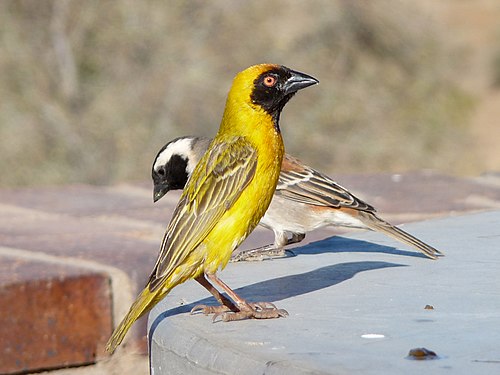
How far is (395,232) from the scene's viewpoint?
3.29m

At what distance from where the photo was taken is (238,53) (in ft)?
23.0

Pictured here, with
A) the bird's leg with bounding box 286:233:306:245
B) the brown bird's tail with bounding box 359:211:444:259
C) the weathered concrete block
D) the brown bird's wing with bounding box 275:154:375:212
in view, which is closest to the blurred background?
the brown bird's wing with bounding box 275:154:375:212

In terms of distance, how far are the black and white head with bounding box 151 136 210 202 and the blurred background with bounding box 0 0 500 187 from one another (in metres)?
2.08

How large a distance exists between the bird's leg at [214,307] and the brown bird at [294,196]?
1270 millimetres

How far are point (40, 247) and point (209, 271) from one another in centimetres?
82

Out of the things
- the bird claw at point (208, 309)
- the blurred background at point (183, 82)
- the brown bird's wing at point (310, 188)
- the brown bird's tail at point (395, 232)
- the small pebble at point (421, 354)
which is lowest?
the bird claw at point (208, 309)

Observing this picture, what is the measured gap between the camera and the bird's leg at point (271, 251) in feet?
10.2

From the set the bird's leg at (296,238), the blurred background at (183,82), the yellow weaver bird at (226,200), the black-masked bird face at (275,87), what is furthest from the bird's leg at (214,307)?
the blurred background at (183,82)

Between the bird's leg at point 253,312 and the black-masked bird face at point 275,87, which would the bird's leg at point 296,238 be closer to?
the black-masked bird face at point 275,87

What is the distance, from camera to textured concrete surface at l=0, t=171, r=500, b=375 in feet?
8.87

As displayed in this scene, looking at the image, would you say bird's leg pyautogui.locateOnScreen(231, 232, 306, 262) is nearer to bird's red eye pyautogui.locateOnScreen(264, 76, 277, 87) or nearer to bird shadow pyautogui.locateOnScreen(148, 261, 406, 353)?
bird shadow pyautogui.locateOnScreen(148, 261, 406, 353)

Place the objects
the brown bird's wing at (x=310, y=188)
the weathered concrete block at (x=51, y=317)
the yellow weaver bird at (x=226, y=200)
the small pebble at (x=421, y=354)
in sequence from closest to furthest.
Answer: the small pebble at (x=421, y=354) → the yellow weaver bird at (x=226, y=200) → the weathered concrete block at (x=51, y=317) → the brown bird's wing at (x=310, y=188)

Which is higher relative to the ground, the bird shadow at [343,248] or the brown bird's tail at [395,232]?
the brown bird's tail at [395,232]

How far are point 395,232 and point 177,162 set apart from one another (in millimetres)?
1324
